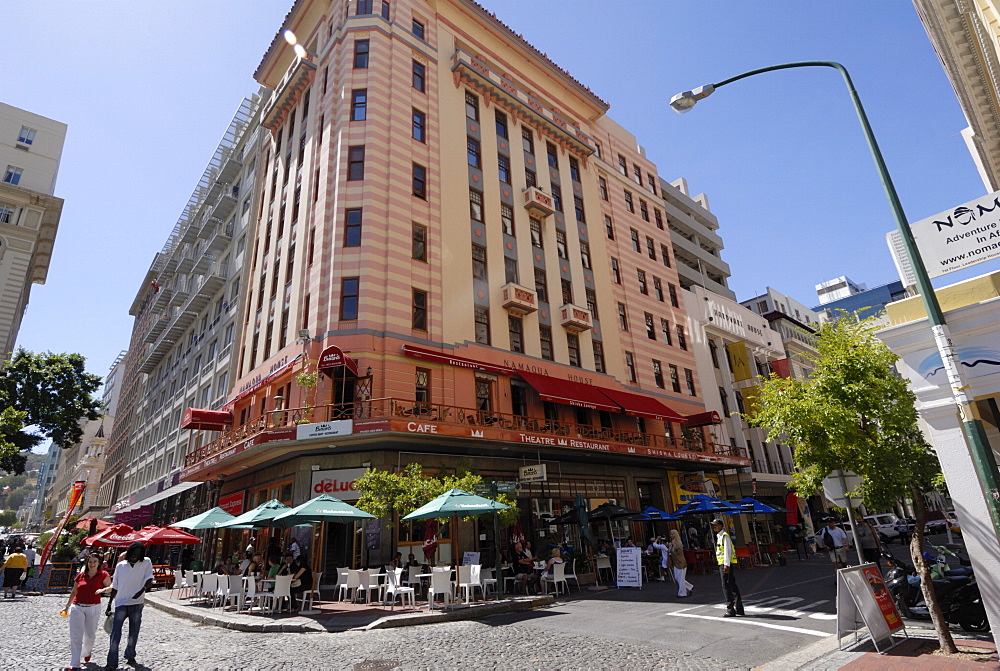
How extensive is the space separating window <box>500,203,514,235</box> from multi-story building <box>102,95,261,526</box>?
16532mm

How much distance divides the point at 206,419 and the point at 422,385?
1107 cm

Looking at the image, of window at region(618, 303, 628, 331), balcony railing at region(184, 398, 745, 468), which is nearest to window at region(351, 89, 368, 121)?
balcony railing at region(184, 398, 745, 468)

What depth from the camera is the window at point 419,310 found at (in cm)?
2338

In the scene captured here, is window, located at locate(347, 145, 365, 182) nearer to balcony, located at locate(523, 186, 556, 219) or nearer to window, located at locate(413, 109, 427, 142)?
window, located at locate(413, 109, 427, 142)

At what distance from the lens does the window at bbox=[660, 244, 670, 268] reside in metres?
41.0

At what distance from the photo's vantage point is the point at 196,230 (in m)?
47.4

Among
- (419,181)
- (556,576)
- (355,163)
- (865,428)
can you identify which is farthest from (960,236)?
(355,163)

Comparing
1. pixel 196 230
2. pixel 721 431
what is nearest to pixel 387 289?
pixel 721 431

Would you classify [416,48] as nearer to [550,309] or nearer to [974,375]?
[550,309]

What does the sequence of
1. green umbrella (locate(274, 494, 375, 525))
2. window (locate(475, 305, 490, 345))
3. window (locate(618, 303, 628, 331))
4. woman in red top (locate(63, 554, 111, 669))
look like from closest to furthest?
woman in red top (locate(63, 554, 111, 669))
green umbrella (locate(274, 494, 375, 525))
window (locate(475, 305, 490, 345))
window (locate(618, 303, 628, 331))

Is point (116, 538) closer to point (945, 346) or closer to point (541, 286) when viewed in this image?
point (541, 286)

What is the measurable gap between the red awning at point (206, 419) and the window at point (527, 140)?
71.5 feet

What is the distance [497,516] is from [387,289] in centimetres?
1089

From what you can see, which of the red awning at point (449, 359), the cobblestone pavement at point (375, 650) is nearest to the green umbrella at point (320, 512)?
the cobblestone pavement at point (375, 650)
